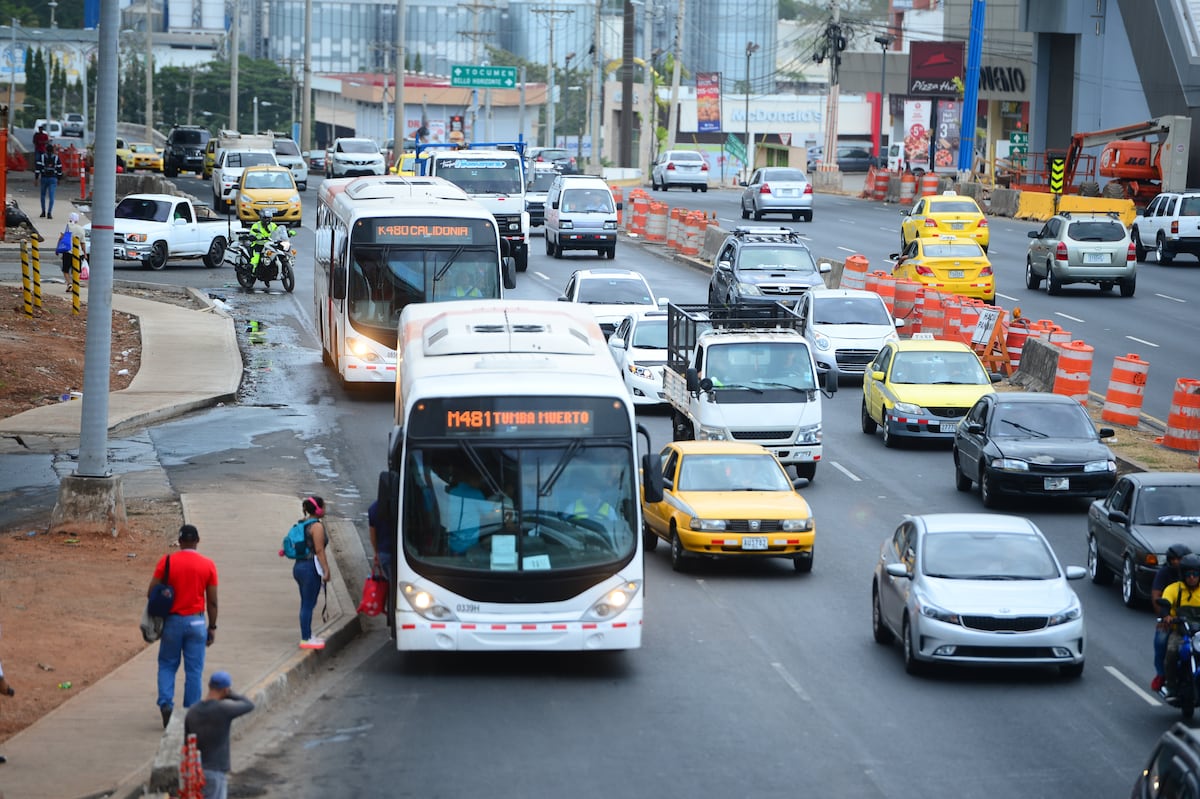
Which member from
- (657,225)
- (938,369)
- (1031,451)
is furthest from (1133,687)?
(657,225)

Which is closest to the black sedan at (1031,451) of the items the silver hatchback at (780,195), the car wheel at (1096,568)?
the car wheel at (1096,568)

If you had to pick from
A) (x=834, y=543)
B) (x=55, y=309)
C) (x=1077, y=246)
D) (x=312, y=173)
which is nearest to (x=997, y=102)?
(x=312, y=173)

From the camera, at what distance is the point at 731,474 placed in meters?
21.2

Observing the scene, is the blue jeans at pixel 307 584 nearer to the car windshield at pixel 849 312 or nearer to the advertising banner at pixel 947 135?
the car windshield at pixel 849 312

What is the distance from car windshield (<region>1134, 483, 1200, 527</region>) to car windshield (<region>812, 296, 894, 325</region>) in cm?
1473

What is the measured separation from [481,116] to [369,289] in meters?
149

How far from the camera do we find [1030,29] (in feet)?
265

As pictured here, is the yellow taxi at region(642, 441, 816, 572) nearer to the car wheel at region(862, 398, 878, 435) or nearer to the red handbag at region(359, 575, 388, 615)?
the red handbag at region(359, 575, 388, 615)

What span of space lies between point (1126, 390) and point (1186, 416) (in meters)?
1.92

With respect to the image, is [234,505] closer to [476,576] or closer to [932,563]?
[476,576]

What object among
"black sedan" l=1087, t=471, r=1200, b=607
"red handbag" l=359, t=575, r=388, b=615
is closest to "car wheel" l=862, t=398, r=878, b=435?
"black sedan" l=1087, t=471, r=1200, b=607

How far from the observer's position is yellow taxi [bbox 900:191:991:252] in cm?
4753

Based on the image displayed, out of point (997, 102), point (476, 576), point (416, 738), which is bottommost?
point (416, 738)

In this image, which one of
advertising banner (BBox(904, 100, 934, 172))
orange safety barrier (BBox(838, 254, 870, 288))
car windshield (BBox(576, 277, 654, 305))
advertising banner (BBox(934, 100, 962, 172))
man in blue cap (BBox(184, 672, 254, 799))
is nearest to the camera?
man in blue cap (BBox(184, 672, 254, 799))
